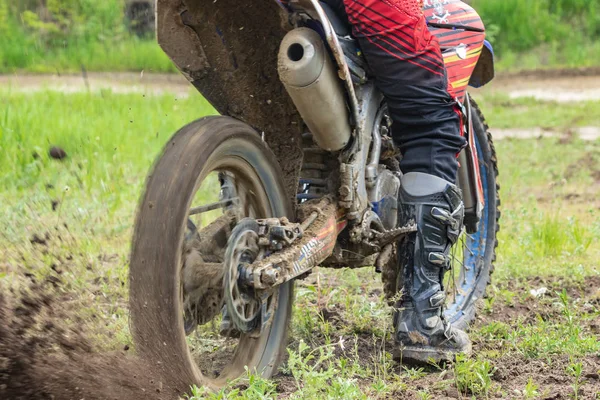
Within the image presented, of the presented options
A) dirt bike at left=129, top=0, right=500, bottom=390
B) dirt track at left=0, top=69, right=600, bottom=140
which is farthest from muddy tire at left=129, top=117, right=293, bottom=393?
dirt track at left=0, top=69, right=600, bottom=140

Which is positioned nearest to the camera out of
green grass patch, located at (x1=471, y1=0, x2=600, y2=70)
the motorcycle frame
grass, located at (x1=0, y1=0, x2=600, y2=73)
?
the motorcycle frame

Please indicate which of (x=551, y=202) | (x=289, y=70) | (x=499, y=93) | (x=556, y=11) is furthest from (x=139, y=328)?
A: (x=556, y=11)

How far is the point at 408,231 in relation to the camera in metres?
3.63

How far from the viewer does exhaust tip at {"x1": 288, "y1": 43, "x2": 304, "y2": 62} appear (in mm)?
3227

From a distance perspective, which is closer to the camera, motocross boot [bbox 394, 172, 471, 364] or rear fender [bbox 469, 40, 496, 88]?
motocross boot [bbox 394, 172, 471, 364]

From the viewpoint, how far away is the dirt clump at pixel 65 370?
277cm

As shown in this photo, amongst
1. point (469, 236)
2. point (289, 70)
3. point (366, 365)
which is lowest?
point (366, 365)

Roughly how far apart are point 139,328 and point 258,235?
551 millimetres

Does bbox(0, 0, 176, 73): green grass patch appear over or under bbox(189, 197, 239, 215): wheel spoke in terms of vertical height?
over

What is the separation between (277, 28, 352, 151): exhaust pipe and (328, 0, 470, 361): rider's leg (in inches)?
8.2

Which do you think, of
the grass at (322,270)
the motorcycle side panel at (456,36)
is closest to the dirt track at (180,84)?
the grass at (322,270)

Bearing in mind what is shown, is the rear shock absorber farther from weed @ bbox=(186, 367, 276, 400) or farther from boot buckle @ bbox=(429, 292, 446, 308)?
weed @ bbox=(186, 367, 276, 400)

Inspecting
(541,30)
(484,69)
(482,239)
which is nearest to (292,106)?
(484,69)

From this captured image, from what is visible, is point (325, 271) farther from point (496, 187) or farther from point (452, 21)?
point (452, 21)
